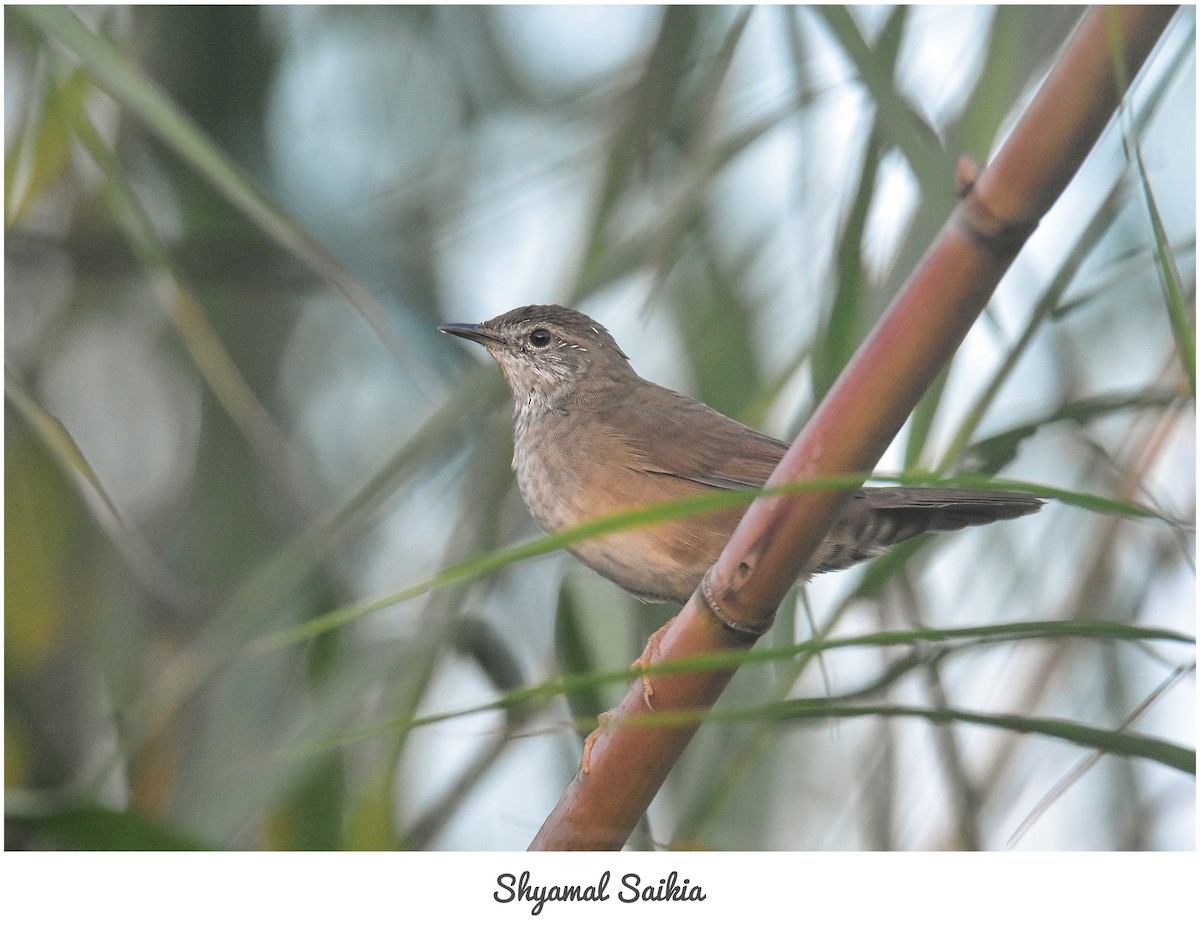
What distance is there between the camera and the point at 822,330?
164 cm

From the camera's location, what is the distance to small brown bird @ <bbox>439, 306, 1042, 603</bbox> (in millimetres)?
1743

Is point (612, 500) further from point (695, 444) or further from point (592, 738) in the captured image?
point (592, 738)

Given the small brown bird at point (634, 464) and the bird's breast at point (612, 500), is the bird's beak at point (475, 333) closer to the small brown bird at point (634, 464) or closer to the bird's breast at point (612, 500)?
the small brown bird at point (634, 464)

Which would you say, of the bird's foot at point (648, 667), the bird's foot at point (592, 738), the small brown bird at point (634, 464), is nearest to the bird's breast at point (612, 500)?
the small brown bird at point (634, 464)

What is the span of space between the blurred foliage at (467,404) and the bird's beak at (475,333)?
0.05 m

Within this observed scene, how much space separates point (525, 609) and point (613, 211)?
31.2 inches

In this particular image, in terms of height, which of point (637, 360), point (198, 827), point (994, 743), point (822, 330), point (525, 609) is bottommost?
point (198, 827)

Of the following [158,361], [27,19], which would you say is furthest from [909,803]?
[27,19]

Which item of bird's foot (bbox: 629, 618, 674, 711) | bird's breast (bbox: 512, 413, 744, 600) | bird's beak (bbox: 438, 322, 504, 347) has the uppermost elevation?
bird's beak (bbox: 438, 322, 504, 347)

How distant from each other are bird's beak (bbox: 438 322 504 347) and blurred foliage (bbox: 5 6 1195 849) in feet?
0.16

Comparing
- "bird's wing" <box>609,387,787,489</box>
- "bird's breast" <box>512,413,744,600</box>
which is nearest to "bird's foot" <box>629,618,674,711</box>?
"bird's breast" <box>512,413,744,600</box>

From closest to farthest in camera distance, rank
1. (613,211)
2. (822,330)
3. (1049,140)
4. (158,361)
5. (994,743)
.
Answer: (1049,140) < (822,330) < (994,743) < (613,211) < (158,361)

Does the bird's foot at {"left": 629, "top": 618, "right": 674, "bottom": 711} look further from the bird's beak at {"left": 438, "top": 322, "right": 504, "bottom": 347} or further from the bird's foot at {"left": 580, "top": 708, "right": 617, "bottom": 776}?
the bird's beak at {"left": 438, "top": 322, "right": 504, "bottom": 347}
